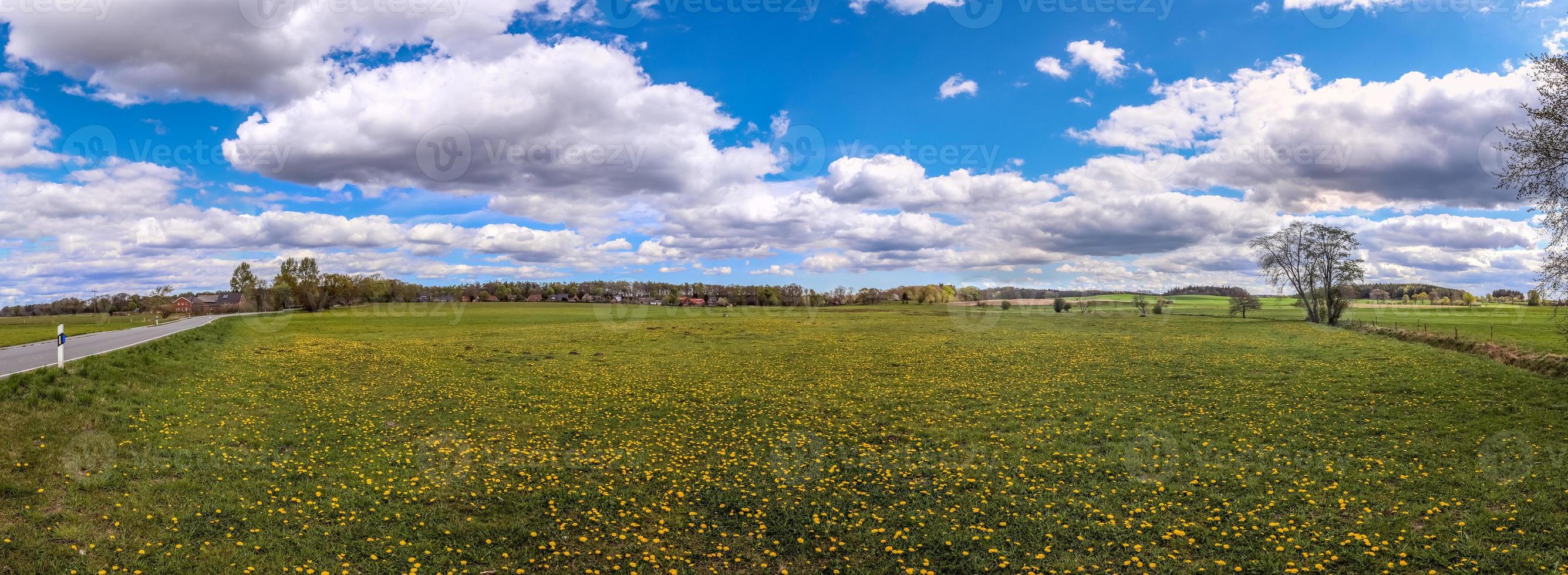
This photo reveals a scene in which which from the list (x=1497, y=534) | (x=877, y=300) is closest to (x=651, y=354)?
(x=1497, y=534)

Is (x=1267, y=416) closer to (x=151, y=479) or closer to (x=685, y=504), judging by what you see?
(x=685, y=504)

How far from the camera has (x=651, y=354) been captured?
43094 mm

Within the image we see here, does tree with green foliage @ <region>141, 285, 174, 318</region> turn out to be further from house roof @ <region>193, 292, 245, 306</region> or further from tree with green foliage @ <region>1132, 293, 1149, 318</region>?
tree with green foliage @ <region>1132, 293, 1149, 318</region>

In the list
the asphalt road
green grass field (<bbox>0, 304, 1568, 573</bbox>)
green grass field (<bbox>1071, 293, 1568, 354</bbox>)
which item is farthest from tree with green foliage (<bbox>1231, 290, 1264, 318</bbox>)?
the asphalt road

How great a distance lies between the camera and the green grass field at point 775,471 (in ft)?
35.8

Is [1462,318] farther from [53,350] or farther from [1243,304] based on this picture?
[53,350]

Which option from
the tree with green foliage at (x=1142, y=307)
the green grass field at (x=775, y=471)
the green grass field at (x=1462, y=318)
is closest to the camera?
the green grass field at (x=775, y=471)

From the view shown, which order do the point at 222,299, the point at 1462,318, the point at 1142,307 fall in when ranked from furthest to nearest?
1. the point at 222,299
2. the point at 1142,307
3. the point at 1462,318

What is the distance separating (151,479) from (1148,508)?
19.7 metres

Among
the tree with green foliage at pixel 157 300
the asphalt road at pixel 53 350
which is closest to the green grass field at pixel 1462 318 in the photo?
the asphalt road at pixel 53 350

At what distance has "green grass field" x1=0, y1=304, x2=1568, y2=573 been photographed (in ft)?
Answer: 35.8

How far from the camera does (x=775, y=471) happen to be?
1605 centimetres

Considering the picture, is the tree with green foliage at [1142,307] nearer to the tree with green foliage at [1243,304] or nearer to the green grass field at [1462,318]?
the green grass field at [1462,318]

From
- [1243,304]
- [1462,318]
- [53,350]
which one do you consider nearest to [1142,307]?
[1243,304]
